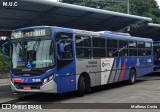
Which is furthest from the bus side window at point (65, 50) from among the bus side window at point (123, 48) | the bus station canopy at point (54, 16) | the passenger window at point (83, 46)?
the bus side window at point (123, 48)

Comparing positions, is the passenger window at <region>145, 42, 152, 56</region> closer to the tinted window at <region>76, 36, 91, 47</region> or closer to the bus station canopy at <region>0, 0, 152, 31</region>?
the bus station canopy at <region>0, 0, 152, 31</region>

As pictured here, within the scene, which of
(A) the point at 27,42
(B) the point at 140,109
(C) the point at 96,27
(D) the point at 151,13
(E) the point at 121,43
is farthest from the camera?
(D) the point at 151,13

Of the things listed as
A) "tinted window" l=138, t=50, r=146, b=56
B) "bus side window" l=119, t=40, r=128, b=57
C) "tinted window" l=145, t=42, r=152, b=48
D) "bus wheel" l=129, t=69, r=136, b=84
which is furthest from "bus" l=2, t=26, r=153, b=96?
"tinted window" l=145, t=42, r=152, b=48

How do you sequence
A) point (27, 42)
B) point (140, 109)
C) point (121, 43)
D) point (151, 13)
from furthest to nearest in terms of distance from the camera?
point (151, 13) → point (121, 43) → point (27, 42) → point (140, 109)

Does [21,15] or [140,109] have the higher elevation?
[21,15]

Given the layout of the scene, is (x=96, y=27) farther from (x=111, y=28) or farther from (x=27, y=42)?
(x=27, y=42)

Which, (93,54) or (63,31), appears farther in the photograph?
(93,54)

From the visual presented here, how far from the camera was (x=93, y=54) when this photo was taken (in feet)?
51.1

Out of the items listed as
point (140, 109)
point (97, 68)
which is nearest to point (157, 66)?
point (97, 68)

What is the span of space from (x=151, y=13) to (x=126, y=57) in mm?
36055

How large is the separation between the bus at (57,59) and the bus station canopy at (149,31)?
10.5 metres

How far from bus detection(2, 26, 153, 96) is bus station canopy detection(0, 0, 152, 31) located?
3114 mm

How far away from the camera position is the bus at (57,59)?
12.7 m

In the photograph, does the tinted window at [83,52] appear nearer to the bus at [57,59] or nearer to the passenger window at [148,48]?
the bus at [57,59]
